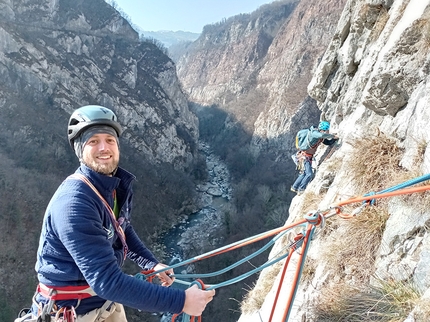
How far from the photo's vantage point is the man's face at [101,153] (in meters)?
2.04

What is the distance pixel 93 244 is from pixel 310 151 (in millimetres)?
6196

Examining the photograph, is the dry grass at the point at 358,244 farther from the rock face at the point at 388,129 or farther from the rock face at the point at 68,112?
A: the rock face at the point at 68,112

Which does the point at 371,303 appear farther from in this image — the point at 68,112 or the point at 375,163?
the point at 68,112

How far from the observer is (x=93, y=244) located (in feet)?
5.52

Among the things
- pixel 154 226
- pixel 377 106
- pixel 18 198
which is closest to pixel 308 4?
pixel 154 226

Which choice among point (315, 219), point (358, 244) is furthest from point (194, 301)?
point (358, 244)

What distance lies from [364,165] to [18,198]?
113 ft

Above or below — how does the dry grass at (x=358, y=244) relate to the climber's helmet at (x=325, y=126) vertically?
below

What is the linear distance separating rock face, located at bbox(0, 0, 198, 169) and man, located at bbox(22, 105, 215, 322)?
142ft

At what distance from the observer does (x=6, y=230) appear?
2748cm

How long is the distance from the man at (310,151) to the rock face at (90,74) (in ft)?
132

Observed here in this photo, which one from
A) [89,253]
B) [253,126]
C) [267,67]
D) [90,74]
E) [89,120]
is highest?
[267,67]

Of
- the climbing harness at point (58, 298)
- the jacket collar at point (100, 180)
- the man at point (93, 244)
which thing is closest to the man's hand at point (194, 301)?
the man at point (93, 244)

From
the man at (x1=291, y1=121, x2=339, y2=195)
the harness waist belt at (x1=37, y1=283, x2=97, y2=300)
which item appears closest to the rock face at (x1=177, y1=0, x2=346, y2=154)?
the man at (x1=291, y1=121, x2=339, y2=195)
